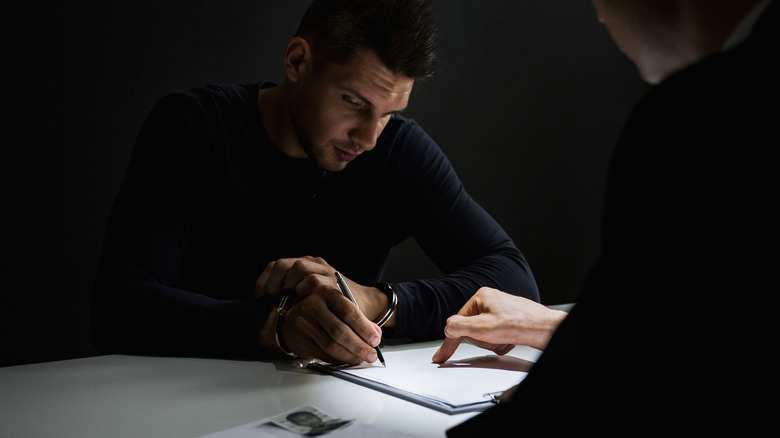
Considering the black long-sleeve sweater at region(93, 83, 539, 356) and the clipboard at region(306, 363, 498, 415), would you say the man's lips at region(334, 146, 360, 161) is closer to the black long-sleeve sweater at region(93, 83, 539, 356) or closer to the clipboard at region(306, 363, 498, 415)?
the black long-sleeve sweater at region(93, 83, 539, 356)

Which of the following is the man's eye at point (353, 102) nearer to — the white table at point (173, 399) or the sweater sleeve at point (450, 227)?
the sweater sleeve at point (450, 227)

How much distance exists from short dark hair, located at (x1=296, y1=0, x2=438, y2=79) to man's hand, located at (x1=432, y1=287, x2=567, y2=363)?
619mm

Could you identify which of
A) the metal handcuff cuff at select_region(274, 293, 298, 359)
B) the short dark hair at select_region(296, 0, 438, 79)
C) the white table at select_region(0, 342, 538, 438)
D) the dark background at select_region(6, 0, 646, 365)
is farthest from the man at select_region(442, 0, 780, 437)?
the dark background at select_region(6, 0, 646, 365)

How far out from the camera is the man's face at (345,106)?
154cm

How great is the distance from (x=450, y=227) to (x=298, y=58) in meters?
0.56

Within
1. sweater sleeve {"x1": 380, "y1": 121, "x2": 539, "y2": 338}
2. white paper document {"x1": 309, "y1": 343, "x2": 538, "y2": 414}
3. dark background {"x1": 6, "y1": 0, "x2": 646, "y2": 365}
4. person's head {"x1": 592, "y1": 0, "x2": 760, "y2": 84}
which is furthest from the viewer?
dark background {"x1": 6, "y1": 0, "x2": 646, "y2": 365}

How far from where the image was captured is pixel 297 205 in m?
1.69

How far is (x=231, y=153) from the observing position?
165cm

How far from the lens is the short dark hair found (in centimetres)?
153

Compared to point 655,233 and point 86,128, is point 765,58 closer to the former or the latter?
point 655,233

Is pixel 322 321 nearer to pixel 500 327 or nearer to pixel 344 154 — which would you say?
pixel 500 327

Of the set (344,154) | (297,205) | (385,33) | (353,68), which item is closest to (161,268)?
(297,205)

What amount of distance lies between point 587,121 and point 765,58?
3274 mm

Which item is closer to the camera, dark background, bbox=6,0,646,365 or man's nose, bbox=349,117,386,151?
man's nose, bbox=349,117,386,151
